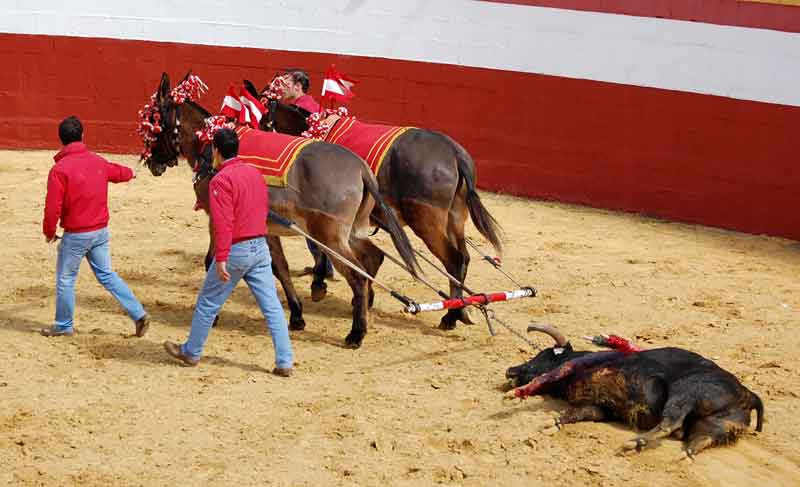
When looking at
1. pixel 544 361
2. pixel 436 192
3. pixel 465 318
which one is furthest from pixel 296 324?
pixel 544 361

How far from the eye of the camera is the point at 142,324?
26.4 feet

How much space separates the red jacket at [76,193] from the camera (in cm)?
753

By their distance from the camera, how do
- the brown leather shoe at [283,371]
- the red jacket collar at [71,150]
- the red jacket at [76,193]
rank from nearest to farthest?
the brown leather shoe at [283,371], the red jacket at [76,193], the red jacket collar at [71,150]

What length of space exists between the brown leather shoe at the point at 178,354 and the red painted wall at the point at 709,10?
6.53 m

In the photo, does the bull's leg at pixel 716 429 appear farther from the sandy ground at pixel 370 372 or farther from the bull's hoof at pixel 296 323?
the bull's hoof at pixel 296 323

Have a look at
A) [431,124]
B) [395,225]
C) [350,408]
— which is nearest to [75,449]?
[350,408]

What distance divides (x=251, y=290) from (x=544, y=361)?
180 centimetres

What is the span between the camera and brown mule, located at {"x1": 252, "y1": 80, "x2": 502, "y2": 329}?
28.2 feet

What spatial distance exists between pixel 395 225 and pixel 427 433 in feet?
6.37

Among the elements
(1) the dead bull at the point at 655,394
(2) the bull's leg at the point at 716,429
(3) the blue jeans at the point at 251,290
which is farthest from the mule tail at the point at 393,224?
(2) the bull's leg at the point at 716,429

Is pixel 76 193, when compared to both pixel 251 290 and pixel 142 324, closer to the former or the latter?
pixel 142 324

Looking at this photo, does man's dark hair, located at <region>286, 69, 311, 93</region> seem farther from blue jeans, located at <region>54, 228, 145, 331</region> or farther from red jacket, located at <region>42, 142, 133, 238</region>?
blue jeans, located at <region>54, 228, 145, 331</region>

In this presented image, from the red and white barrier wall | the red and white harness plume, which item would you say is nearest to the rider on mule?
the red and white harness plume

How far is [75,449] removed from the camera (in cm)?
621
